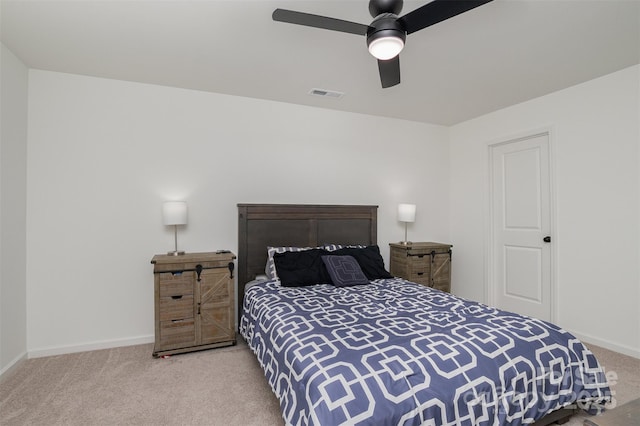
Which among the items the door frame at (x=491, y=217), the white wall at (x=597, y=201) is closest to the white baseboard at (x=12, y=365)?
the door frame at (x=491, y=217)

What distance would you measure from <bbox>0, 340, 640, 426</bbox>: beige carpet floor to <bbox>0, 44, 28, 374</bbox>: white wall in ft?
0.92

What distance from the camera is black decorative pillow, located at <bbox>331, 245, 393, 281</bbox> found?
10.6 feet

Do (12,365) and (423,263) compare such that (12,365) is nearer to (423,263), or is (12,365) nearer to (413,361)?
(413,361)

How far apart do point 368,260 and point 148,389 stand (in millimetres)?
2183

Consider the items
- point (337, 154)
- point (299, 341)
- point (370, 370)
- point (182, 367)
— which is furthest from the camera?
point (337, 154)

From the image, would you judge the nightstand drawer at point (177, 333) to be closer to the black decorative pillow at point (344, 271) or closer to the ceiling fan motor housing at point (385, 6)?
the black decorative pillow at point (344, 271)

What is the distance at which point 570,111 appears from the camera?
10.5 feet

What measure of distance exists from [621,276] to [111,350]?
4.70m

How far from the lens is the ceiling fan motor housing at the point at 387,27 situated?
166 cm

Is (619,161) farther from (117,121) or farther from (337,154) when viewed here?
(117,121)

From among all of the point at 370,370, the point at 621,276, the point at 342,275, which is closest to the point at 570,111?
the point at 621,276

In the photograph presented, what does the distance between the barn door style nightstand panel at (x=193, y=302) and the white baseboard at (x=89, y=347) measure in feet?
1.44

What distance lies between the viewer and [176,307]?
280 centimetres

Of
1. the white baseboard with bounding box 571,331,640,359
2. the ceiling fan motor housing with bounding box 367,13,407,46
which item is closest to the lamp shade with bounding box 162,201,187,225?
the ceiling fan motor housing with bounding box 367,13,407,46
